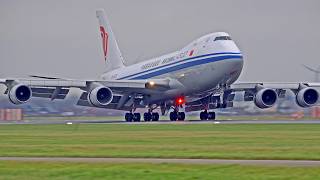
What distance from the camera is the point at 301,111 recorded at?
393ft

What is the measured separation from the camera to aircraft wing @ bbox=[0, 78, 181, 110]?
278 feet

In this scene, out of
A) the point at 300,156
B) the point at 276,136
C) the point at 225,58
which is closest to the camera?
the point at 300,156

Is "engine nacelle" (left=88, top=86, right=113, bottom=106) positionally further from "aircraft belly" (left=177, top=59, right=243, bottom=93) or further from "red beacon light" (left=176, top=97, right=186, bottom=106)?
"red beacon light" (left=176, top=97, right=186, bottom=106)

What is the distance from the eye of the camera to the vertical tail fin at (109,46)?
104938 millimetres

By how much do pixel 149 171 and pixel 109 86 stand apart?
55.2 metres

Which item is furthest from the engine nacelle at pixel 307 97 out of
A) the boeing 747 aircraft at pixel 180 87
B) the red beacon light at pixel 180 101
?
the red beacon light at pixel 180 101

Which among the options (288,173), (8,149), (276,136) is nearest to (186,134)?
(276,136)

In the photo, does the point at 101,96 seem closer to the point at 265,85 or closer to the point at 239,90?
the point at 239,90

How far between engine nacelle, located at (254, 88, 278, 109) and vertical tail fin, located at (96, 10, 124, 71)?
2179 centimetres

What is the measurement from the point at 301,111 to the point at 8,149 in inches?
3183

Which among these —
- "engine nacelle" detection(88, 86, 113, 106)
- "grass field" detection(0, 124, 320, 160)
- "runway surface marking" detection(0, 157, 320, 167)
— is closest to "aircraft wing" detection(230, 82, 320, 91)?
"engine nacelle" detection(88, 86, 113, 106)

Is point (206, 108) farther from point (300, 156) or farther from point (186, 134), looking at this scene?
point (300, 156)

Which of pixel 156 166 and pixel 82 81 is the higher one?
pixel 82 81

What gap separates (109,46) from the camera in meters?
108
